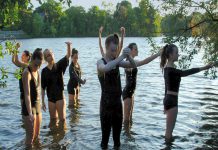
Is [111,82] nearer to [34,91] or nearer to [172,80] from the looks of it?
[172,80]

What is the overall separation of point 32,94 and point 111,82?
2.35m

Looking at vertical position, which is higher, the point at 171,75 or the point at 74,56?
the point at 74,56

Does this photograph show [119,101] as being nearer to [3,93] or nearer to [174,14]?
[174,14]

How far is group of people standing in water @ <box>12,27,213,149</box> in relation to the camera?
22.1ft

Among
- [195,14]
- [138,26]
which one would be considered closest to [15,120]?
[138,26]

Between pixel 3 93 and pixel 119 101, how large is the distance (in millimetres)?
15009

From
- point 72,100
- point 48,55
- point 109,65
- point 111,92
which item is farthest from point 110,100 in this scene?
point 72,100

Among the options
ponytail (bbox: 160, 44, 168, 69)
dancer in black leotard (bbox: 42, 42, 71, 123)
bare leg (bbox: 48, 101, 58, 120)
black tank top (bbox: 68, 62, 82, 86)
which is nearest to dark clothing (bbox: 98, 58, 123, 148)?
ponytail (bbox: 160, 44, 168, 69)

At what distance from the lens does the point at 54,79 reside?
1020 centimetres

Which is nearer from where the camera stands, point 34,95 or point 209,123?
point 34,95

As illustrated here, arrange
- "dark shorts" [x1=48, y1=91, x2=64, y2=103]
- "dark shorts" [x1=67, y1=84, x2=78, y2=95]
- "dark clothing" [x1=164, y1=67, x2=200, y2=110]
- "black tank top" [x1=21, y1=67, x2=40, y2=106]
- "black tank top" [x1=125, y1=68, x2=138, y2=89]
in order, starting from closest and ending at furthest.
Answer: "dark clothing" [x1=164, y1=67, x2=200, y2=110]
"black tank top" [x1=21, y1=67, x2=40, y2=106]
"dark shorts" [x1=48, y1=91, x2=64, y2=103]
"black tank top" [x1=125, y1=68, x2=138, y2=89]
"dark shorts" [x1=67, y1=84, x2=78, y2=95]

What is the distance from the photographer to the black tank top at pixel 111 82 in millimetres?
6812

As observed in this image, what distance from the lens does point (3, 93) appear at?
2050 cm

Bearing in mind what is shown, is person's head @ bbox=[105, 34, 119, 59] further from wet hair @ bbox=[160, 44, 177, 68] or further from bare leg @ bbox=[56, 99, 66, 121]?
bare leg @ bbox=[56, 99, 66, 121]
